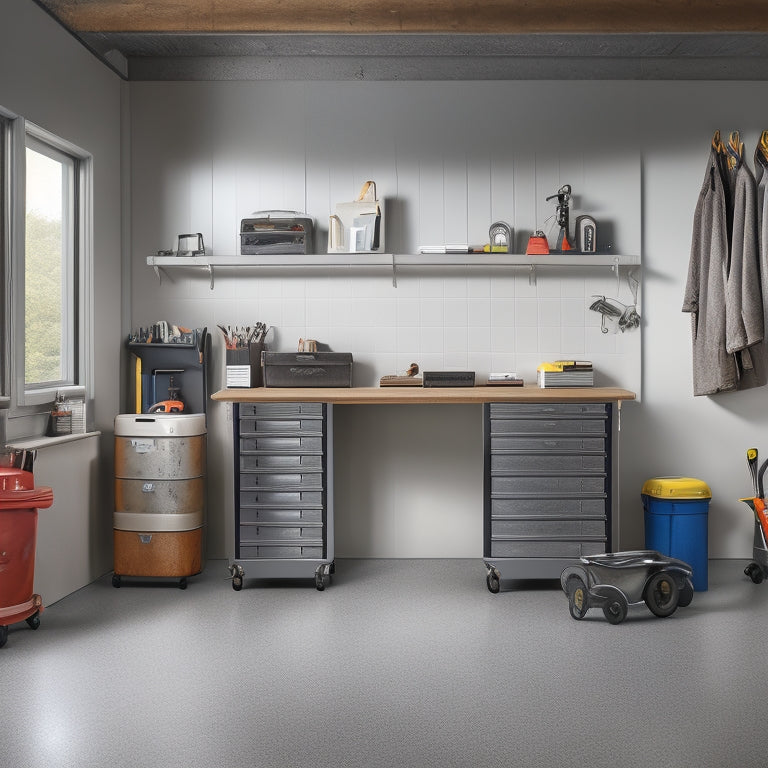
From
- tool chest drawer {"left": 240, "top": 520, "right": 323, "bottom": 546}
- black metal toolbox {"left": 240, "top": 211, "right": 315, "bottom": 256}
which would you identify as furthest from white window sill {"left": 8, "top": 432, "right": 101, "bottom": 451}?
black metal toolbox {"left": 240, "top": 211, "right": 315, "bottom": 256}

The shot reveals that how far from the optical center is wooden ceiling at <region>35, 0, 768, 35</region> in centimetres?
429

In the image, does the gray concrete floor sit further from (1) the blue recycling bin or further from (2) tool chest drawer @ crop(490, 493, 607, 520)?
(2) tool chest drawer @ crop(490, 493, 607, 520)

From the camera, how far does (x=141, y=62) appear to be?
17.2 ft

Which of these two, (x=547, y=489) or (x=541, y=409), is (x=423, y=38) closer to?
(x=541, y=409)

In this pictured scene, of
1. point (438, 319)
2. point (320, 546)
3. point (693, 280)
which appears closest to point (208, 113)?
point (438, 319)

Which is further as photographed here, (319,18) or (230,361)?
(230,361)

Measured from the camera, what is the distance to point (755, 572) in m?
4.65

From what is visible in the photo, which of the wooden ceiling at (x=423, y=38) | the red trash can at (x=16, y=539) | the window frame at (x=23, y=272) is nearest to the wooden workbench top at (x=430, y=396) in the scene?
the window frame at (x=23, y=272)

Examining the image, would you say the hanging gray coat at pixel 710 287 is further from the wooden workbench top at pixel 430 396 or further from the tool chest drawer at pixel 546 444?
the tool chest drawer at pixel 546 444

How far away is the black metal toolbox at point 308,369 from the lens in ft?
15.9

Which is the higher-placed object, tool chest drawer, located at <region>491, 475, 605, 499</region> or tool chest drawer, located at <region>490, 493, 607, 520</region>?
tool chest drawer, located at <region>491, 475, 605, 499</region>

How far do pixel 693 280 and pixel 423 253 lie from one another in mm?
1671

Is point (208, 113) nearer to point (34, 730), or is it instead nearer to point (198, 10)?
point (198, 10)

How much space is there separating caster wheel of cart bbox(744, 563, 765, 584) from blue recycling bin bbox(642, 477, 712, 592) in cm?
30
